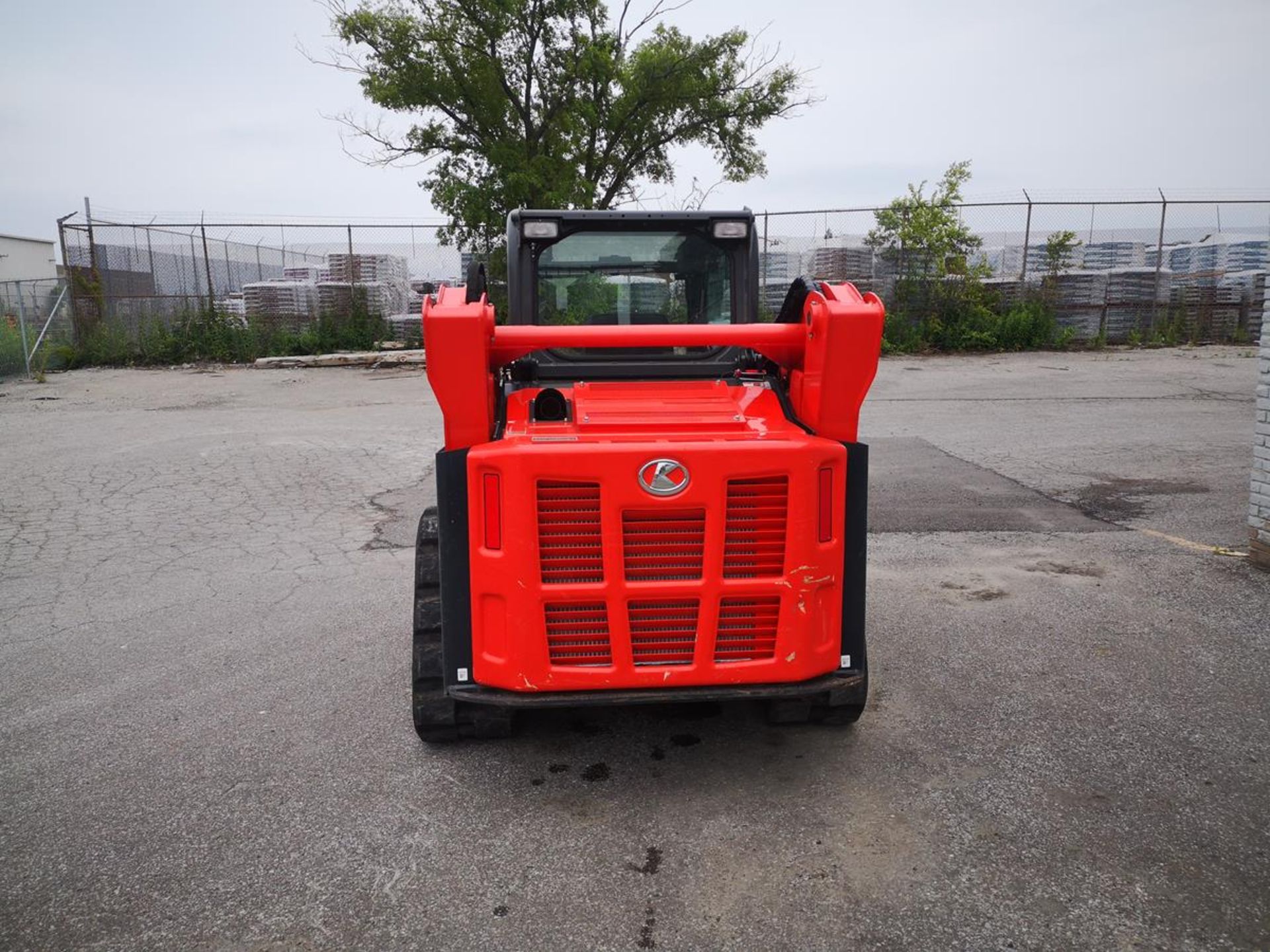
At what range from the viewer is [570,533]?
302 centimetres

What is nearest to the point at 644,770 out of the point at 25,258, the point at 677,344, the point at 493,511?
the point at 493,511

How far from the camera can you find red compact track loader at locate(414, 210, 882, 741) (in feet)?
9.79

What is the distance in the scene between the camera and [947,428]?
35.6 ft

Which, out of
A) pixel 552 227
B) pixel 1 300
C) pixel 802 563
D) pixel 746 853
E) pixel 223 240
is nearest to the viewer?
pixel 746 853

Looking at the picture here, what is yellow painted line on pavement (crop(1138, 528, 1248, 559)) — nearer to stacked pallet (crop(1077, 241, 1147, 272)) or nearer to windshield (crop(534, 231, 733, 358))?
windshield (crop(534, 231, 733, 358))

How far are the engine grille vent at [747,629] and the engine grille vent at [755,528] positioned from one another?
100mm

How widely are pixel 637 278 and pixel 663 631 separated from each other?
7.04ft

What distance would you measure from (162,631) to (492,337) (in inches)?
111

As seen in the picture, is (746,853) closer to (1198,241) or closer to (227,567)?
(227,567)

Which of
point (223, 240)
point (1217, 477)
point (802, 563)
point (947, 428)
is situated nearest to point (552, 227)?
point (802, 563)

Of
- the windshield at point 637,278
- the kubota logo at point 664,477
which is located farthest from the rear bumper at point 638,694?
the windshield at point 637,278

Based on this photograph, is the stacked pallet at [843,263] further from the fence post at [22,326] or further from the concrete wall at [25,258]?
the concrete wall at [25,258]

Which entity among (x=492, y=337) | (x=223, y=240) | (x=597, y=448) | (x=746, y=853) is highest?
(x=223, y=240)

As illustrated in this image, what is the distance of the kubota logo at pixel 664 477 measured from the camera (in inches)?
116
